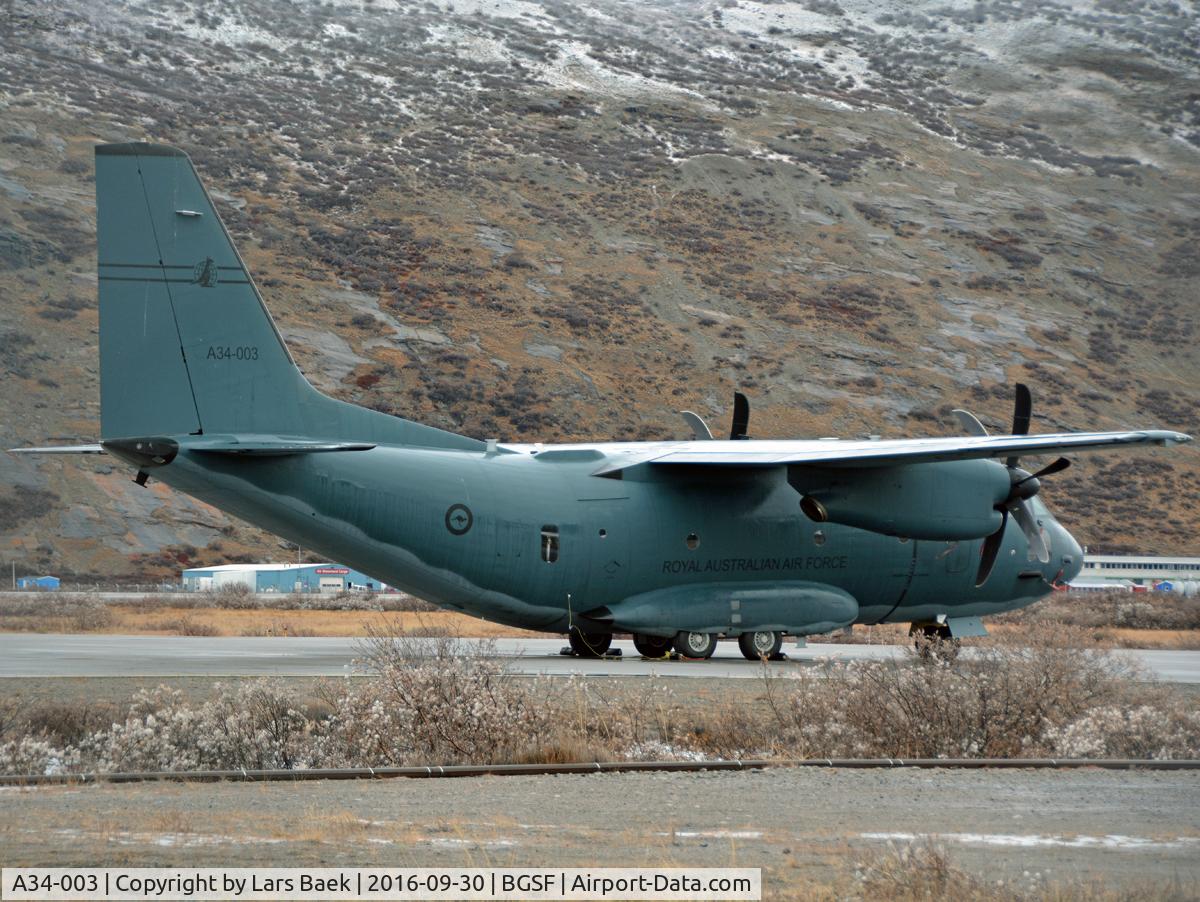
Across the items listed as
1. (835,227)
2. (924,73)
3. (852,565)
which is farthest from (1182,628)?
Result: (924,73)

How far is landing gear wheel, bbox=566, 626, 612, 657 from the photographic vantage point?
1091 inches

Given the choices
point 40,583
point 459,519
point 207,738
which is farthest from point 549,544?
point 40,583

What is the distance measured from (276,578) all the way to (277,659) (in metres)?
39.7

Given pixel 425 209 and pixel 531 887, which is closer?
pixel 531 887

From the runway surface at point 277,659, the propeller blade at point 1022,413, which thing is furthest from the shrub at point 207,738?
the propeller blade at point 1022,413

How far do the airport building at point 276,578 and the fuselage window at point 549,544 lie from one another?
3362 cm

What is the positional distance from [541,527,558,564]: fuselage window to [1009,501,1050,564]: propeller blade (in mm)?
8628

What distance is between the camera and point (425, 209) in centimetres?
9088

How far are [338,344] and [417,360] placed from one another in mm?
4319

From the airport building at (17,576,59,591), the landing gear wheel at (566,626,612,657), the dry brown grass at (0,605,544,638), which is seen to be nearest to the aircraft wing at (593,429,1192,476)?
the landing gear wheel at (566,626,612,657)

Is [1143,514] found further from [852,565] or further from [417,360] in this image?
[852,565]

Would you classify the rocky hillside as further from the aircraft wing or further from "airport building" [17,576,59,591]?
the aircraft wing
